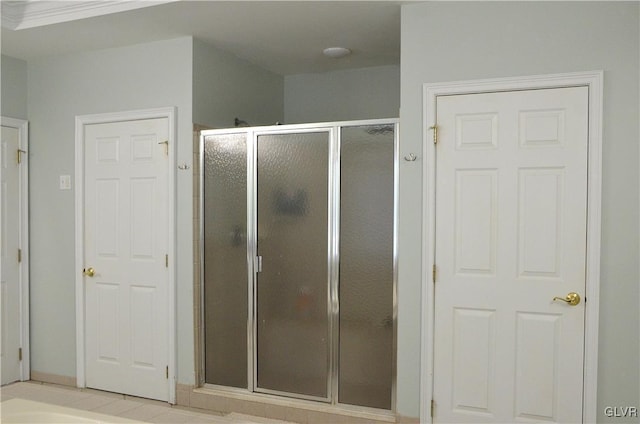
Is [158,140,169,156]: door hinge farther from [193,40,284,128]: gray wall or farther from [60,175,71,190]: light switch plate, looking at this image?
[60,175,71,190]: light switch plate

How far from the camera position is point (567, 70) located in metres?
2.54

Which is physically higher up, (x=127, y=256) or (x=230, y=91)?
(x=230, y=91)

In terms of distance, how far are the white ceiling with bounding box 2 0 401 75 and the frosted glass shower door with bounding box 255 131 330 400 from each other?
0.73 m

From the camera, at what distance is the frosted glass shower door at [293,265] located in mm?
3137

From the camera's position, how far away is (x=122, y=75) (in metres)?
3.62

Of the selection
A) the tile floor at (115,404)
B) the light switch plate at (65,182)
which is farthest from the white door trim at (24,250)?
the light switch plate at (65,182)

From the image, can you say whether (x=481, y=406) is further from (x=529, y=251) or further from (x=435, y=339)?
(x=529, y=251)

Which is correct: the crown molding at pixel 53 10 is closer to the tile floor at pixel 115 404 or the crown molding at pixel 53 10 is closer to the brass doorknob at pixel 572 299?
the tile floor at pixel 115 404

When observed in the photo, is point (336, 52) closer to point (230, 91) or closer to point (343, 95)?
point (343, 95)

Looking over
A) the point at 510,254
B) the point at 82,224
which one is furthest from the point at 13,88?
the point at 510,254

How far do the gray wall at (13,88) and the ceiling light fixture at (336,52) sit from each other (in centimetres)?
242

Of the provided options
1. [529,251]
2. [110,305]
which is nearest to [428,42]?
[529,251]

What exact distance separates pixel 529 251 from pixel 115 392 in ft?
10.0

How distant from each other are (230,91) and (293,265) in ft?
5.05
